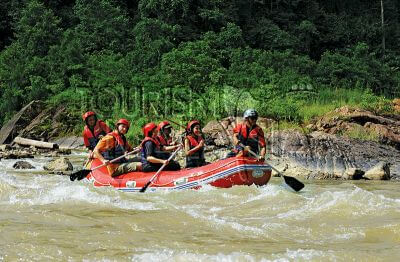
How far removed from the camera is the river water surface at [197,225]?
14.7 feet

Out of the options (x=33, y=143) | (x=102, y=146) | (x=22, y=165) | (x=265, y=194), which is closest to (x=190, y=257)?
(x=265, y=194)

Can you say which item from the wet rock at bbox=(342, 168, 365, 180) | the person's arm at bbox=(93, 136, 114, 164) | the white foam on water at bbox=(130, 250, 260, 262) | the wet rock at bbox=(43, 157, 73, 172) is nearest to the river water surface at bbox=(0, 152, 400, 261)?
the white foam on water at bbox=(130, 250, 260, 262)

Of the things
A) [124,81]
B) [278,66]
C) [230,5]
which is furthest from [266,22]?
[124,81]

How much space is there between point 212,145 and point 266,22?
1592 cm

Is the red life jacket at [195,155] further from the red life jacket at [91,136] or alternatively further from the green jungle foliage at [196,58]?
the green jungle foliage at [196,58]

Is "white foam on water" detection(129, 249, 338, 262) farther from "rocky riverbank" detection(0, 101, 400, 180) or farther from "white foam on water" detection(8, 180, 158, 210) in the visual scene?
"rocky riverbank" detection(0, 101, 400, 180)

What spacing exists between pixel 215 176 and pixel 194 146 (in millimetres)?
1168

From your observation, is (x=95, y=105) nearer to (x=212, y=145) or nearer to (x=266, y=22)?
(x=212, y=145)

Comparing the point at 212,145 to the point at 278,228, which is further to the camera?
the point at 212,145

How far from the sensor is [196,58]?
67.8 ft

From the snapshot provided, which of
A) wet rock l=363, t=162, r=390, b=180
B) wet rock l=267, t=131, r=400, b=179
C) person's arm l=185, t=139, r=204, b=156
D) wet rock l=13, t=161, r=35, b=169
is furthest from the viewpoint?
wet rock l=13, t=161, r=35, b=169

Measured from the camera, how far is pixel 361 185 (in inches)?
396

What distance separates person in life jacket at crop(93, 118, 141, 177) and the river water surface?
0.91 meters

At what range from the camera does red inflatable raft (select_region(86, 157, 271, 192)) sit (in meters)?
8.64
